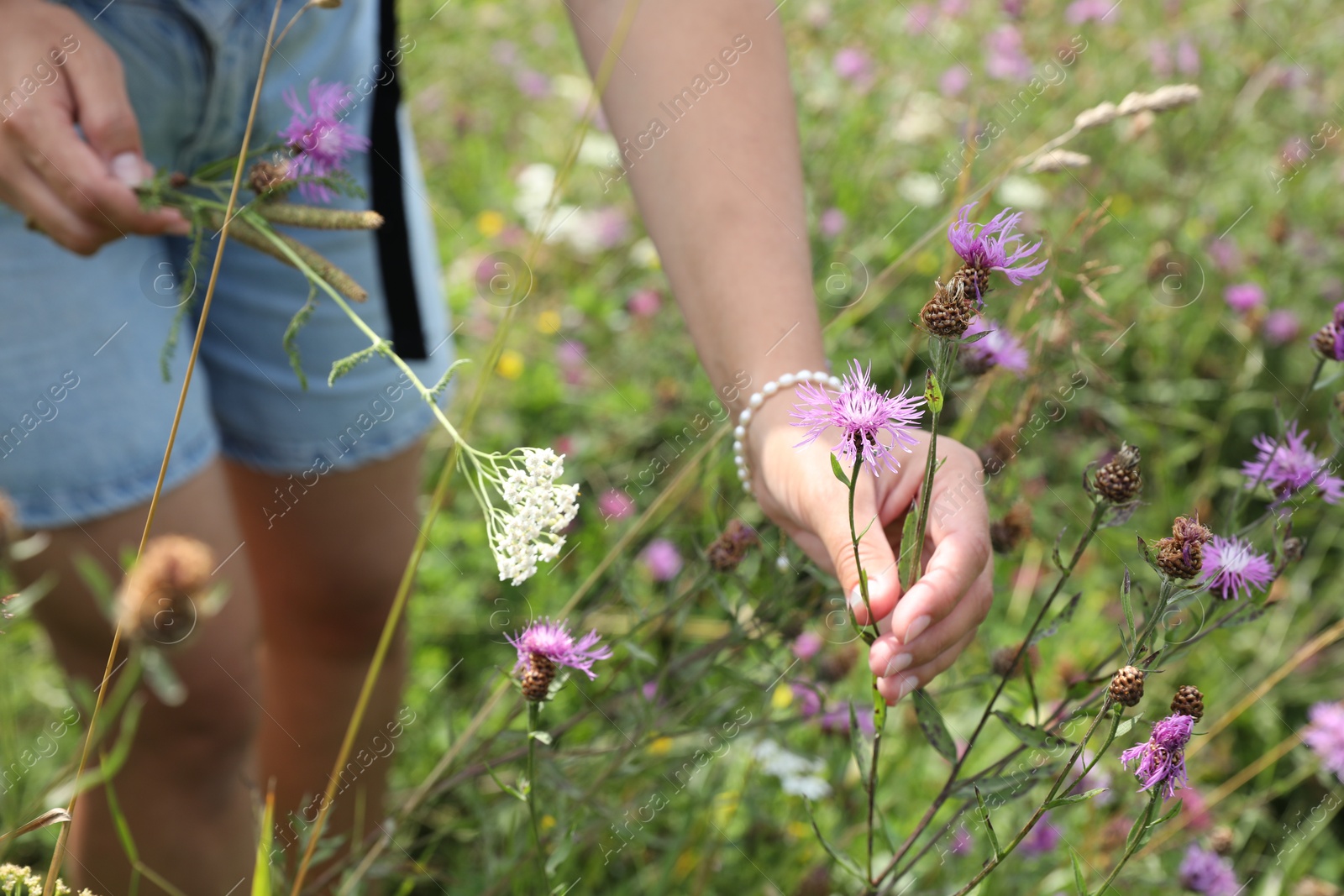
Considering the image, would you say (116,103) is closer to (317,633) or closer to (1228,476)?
(317,633)

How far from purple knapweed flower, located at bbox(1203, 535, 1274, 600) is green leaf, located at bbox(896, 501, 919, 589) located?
18 cm

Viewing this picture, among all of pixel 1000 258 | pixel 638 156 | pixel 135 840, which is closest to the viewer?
pixel 1000 258

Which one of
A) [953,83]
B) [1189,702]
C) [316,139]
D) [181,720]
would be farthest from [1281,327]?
[181,720]

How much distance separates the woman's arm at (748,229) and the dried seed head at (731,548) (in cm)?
11

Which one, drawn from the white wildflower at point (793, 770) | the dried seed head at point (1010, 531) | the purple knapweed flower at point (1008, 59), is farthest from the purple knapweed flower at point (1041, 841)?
the purple knapweed flower at point (1008, 59)

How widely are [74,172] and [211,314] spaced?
0.39 metres

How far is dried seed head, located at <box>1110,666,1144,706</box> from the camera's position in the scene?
53cm

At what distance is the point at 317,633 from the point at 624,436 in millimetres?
778

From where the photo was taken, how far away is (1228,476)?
1385 mm

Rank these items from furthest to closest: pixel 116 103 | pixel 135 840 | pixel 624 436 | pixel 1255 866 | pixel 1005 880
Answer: pixel 624 436
pixel 1255 866
pixel 1005 880
pixel 135 840
pixel 116 103

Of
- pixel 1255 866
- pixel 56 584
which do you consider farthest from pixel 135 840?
pixel 1255 866

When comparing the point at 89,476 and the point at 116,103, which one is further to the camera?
the point at 89,476

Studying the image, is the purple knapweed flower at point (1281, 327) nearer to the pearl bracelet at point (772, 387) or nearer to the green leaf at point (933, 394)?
the pearl bracelet at point (772, 387)

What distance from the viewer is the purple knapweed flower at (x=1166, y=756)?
0.53 meters
